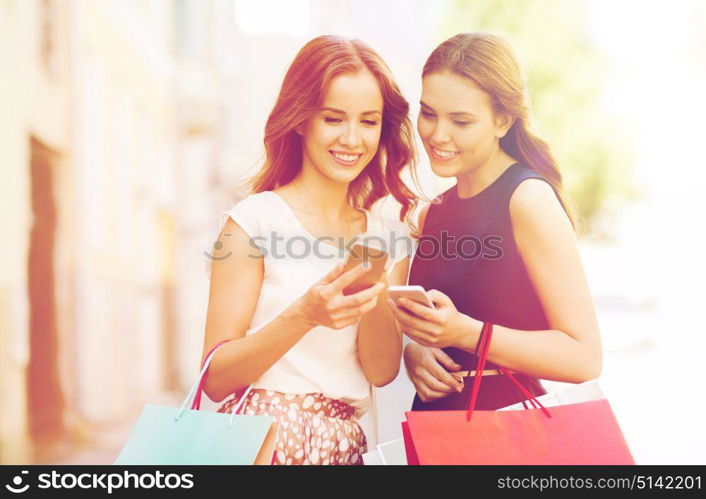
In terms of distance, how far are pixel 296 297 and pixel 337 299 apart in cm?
21

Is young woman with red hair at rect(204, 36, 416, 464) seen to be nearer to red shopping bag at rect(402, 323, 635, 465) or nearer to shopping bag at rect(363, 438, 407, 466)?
shopping bag at rect(363, 438, 407, 466)

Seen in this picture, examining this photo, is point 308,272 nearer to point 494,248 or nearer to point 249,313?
point 249,313

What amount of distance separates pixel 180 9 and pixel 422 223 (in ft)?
11.8

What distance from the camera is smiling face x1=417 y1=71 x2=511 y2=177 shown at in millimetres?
1604

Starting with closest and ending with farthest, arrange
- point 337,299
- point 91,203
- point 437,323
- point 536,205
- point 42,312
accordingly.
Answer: point 337,299, point 437,323, point 536,205, point 42,312, point 91,203

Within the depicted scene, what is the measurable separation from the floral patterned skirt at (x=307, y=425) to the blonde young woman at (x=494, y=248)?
21 centimetres

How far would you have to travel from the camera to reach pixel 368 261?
1319 mm

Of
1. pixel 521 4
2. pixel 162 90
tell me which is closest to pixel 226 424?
pixel 162 90

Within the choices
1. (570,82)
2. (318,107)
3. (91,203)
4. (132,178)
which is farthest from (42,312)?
(570,82)

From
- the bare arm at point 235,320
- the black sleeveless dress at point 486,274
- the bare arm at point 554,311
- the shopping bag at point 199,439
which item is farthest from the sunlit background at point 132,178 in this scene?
the shopping bag at point 199,439

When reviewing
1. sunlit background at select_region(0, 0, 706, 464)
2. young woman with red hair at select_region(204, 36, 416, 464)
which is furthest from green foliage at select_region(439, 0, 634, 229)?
young woman with red hair at select_region(204, 36, 416, 464)

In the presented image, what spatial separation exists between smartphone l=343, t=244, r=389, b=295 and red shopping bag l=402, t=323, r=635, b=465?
24 centimetres

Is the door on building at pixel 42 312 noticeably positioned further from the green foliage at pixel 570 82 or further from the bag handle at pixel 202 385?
the green foliage at pixel 570 82
